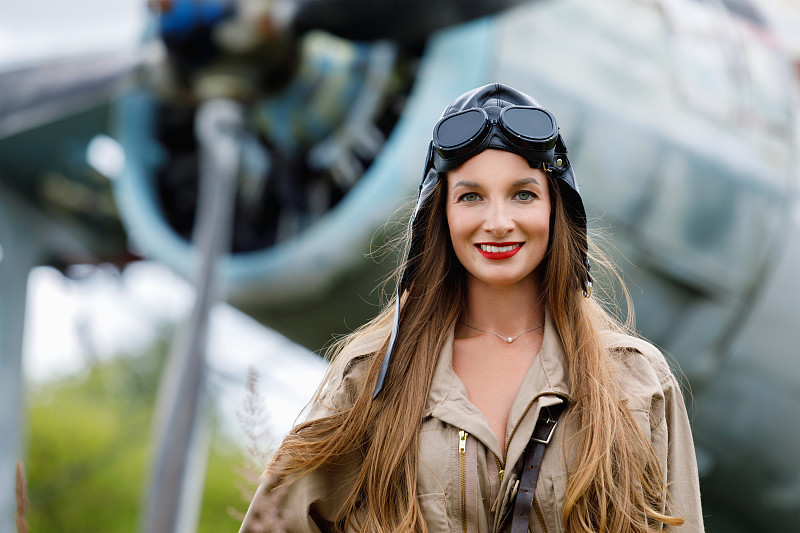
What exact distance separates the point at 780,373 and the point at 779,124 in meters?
1.32

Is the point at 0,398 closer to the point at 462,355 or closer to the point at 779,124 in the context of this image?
the point at 779,124

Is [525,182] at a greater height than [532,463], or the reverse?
[525,182]

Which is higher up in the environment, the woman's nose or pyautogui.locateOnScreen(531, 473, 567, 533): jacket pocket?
the woman's nose

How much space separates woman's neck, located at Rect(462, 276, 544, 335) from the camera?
1793 millimetres

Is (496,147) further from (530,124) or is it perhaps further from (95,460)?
(95,460)

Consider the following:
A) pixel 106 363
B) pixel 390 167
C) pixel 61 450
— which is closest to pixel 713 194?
pixel 390 167

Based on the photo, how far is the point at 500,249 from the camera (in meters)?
1.70

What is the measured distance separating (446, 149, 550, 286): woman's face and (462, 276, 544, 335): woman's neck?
0.07 metres

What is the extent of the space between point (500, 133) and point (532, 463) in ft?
1.87

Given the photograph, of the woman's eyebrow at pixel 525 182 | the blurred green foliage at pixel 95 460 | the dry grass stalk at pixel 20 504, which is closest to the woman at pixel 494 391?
the woman's eyebrow at pixel 525 182

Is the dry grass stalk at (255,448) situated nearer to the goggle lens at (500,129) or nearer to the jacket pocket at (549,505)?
the jacket pocket at (549,505)

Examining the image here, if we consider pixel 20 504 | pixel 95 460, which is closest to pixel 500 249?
pixel 20 504

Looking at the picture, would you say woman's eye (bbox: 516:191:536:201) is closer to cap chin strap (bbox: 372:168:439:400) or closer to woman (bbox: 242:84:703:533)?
woman (bbox: 242:84:703:533)

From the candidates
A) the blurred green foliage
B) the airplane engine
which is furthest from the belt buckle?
the blurred green foliage
